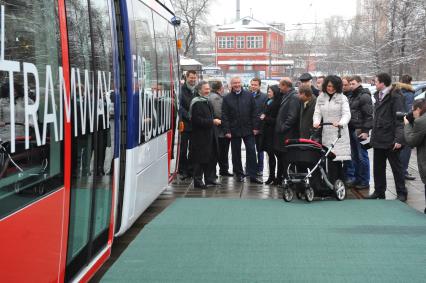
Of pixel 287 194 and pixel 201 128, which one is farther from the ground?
pixel 201 128

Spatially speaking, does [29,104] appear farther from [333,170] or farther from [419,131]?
[333,170]

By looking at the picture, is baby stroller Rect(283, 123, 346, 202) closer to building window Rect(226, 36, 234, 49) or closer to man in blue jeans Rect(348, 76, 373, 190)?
man in blue jeans Rect(348, 76, 373, 190)

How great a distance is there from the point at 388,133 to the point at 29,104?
21.8 ft

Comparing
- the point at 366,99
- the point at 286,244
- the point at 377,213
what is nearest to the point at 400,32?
the point at 366,99

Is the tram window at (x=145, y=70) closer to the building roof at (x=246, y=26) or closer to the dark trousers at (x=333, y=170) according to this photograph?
the dark trousers at (x=333, y=170)

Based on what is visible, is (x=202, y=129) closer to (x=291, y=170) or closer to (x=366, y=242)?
(x=291, y=170)

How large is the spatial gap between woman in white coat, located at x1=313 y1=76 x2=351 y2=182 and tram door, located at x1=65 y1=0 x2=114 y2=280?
446 cm

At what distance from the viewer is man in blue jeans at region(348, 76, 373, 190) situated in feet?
32.2

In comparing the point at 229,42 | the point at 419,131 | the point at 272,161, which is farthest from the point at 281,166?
the point at 229,42

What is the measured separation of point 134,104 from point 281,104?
14.1 feet

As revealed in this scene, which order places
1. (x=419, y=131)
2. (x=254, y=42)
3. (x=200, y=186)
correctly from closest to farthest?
(x=419, y=131) → (x=200, y=186) → (x=254, y=42)

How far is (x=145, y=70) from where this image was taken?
7.04 meters

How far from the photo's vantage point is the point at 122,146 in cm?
605

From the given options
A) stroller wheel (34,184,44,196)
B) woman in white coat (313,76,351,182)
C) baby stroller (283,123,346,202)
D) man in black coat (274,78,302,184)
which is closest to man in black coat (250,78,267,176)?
man in black coat (274,78,302,184)
